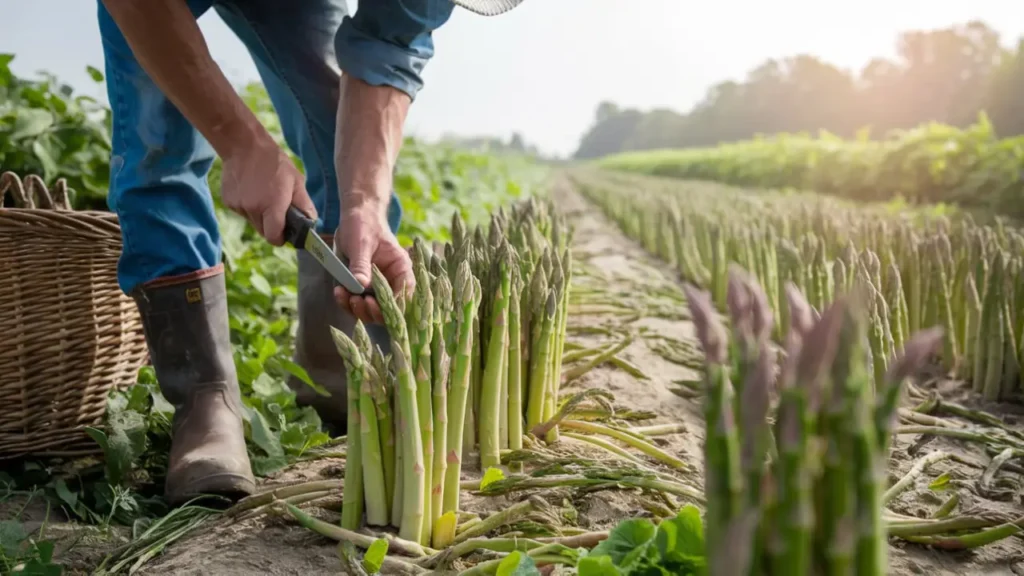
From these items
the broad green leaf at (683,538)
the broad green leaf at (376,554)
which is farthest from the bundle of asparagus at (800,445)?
the broad green leaf at (376,554)

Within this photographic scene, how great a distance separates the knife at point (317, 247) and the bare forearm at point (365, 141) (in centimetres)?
17

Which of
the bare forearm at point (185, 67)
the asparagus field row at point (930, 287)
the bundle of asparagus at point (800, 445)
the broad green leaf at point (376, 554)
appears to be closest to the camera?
the bundle of asparagus at point (800, 445)

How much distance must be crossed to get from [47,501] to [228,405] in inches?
23.6

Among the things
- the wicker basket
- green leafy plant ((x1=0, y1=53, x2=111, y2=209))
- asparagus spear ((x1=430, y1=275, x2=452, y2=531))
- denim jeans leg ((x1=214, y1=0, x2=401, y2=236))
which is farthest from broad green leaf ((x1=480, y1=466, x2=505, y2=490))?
green leafy plant ((x1=0, y1=53, x2=111, y2=209))

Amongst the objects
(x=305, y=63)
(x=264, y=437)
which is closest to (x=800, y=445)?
(x=264, y=437)

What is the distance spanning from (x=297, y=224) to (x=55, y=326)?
3.23ft

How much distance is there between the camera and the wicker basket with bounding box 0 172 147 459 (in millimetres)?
2508

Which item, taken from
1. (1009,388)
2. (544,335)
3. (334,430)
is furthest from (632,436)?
(1009,388)

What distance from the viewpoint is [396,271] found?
7.90 feet

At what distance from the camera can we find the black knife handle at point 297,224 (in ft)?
7.63

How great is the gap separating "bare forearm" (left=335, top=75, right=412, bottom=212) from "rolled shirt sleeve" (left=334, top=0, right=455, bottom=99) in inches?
1.8

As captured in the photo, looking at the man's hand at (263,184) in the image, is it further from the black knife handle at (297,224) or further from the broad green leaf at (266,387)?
the broad green leaf at (266,387)

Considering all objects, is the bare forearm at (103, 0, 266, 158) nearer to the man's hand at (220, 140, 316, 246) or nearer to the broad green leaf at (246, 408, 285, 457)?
the man's hand at (220, 140, 316, 246)

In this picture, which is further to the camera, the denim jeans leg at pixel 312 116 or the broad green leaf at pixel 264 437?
the denim jeans leg at pixel 312 116
